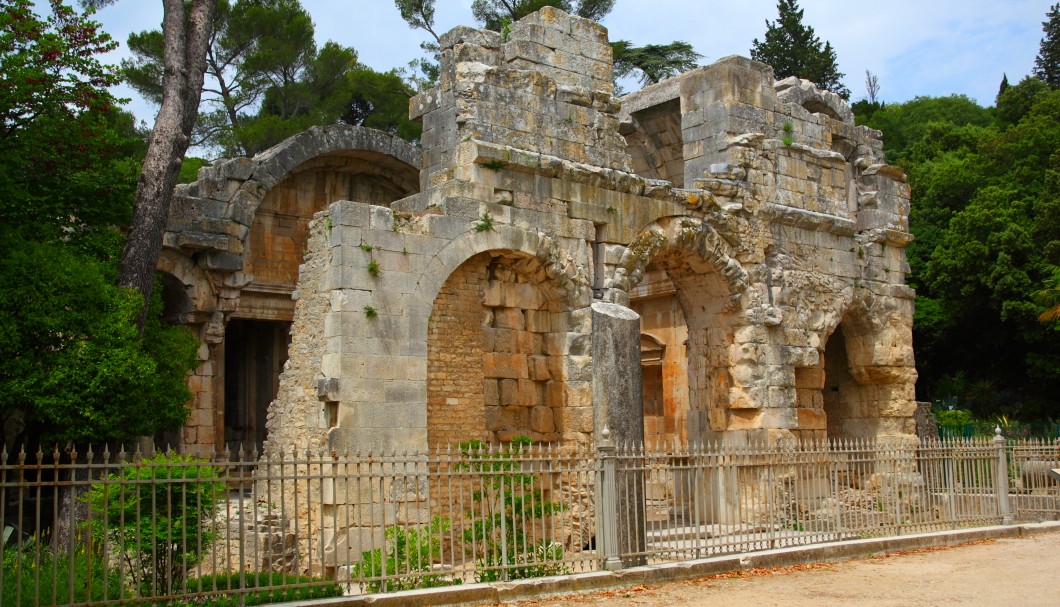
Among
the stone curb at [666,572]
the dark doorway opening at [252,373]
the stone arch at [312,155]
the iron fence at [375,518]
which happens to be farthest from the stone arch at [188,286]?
the stone curb at [666,572]

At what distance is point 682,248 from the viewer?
14102mm

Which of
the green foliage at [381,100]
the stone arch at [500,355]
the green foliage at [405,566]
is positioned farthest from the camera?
the green foliage at [381,100]

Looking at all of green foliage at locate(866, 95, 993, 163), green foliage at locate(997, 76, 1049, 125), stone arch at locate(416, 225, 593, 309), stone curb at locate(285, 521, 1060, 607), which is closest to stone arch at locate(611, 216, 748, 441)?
stone arch at locate(416, 225, 593, 309)

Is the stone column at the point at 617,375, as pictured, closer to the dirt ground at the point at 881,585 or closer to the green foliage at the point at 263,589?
the dirt ground at the point at 881,585

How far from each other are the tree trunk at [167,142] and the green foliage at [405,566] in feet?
15.0

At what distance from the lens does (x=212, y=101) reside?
2973cm

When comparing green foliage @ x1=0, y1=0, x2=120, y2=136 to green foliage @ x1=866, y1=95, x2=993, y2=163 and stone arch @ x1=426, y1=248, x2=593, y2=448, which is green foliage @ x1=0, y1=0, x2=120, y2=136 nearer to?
stone arch @ x1=426, y1=248, x2=593, y2=448

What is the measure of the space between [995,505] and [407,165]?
10502 mm

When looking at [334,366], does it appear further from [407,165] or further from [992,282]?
[992,282]

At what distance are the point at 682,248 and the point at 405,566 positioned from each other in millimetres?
6484

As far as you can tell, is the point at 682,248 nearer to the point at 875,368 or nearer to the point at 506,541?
the point at 875,368

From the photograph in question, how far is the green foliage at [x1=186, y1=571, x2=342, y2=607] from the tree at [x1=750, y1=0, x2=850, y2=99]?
2995cm

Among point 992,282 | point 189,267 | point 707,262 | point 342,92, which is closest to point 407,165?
point 189,267

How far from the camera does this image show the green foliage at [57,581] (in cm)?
676
